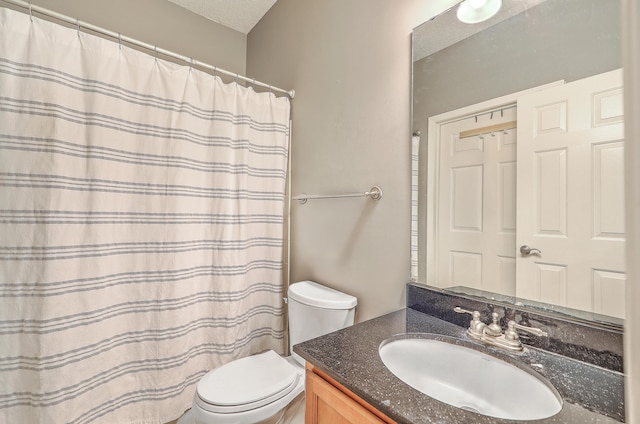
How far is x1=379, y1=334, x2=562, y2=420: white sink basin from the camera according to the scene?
2.27 feet

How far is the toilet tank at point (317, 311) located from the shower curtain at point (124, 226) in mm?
411

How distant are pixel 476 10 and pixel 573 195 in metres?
0.74

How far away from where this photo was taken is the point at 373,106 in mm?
1350

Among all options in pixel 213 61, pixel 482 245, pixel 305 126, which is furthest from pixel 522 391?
pixel 213 61

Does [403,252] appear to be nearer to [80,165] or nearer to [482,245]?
[482,245]

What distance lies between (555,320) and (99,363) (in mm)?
1814

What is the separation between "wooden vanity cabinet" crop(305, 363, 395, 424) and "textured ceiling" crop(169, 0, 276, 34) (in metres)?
2.43

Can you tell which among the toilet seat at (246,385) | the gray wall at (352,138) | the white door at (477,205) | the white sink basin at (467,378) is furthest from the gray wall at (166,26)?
the white sink basin at (467,378)

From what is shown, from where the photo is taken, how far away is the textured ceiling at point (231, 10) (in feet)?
6.80

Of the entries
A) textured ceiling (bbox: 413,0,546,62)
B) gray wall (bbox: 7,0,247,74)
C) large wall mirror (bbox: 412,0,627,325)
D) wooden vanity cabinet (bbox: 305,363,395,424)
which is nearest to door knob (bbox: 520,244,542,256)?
large wall mirror (bbox: 412,0,627,325)

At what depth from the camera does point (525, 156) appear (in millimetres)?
894

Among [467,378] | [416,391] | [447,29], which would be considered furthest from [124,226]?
[447,29]

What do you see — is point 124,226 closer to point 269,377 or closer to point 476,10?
point 269,377

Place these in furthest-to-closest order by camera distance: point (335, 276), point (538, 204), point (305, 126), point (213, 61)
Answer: point (213, 61), point (305, 126), point (335, 276), point (538, 204)
